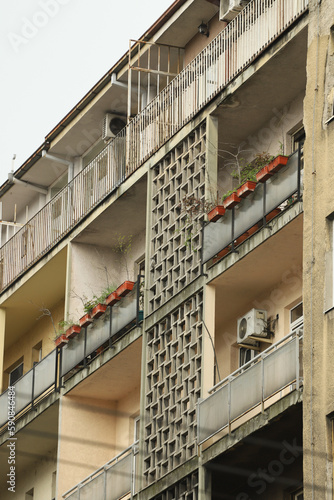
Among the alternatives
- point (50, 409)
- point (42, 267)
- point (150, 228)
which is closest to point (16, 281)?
point (42, 267)

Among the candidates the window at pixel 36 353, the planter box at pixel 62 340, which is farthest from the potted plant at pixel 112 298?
the window at pixel 36 353

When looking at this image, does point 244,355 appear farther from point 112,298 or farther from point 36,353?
point 36,353

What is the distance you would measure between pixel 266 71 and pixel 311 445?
722cm

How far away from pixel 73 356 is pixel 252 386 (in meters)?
7.67

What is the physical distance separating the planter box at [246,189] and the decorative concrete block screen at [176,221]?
1.54 meters

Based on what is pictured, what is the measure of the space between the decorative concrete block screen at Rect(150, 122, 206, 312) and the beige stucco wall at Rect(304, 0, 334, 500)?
11.9ft

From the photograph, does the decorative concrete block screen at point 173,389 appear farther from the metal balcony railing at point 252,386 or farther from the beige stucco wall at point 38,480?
the beige stucco wall at point 38,480

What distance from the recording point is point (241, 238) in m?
24.0

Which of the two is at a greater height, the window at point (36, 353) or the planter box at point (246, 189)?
the window at point (36, 353)

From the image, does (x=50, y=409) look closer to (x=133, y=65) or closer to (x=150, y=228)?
(x=150, y=228)

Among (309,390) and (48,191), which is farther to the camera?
(48,191)

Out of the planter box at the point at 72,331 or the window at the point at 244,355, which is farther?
the planter box at the point at 72,331

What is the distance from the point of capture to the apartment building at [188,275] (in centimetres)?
2177

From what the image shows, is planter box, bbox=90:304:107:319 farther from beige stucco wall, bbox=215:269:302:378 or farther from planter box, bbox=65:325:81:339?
beige stucco wall, bbox=215:269:302:378
